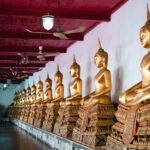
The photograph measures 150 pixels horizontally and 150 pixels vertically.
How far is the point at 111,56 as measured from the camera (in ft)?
18.2

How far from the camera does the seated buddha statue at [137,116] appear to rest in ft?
11.2

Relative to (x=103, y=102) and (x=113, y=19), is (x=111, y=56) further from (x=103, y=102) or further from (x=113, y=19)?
(x=103, y=102)

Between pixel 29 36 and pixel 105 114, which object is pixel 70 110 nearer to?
pixel 105 114

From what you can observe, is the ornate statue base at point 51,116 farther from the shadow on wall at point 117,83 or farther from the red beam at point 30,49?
the shadow on wall at point 117,83

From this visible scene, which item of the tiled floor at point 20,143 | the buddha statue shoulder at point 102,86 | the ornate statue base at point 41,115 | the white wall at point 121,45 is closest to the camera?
the white wall at point 121,45

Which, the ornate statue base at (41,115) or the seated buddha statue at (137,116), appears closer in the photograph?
the seated buddha statue at (137,116)

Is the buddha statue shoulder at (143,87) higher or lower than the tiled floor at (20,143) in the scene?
higher

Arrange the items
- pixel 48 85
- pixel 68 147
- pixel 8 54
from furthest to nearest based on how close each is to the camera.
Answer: pixel 8 54 < pixel 48 85 < pixel 68 147

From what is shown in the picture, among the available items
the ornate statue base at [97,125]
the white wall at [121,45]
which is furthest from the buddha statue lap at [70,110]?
the ornate statue base at [97,125]

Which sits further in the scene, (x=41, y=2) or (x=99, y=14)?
(x=99, y=14)

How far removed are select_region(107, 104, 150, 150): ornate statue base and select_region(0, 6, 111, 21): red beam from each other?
2201 mm

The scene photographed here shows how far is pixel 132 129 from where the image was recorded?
359cm

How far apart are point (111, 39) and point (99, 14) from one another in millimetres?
530

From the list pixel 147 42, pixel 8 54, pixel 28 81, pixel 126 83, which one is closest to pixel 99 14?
pixel 126 83
